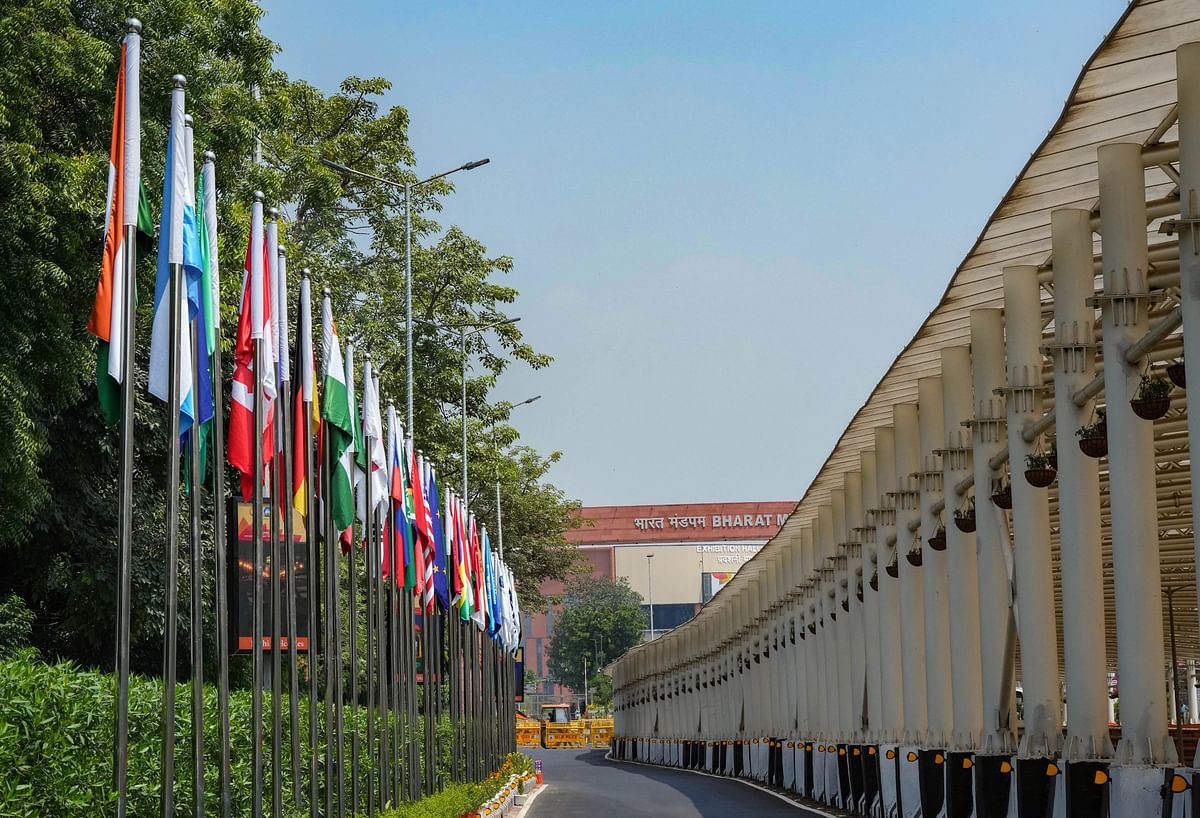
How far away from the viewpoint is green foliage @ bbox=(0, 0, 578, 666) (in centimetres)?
2325

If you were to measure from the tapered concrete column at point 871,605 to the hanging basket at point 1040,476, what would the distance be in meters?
12.0

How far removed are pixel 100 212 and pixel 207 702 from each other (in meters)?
7.34

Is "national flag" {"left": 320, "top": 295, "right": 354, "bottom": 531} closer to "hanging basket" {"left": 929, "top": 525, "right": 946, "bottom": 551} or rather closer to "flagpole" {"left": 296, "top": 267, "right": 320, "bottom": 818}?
"flagpole" {"left": 296, "top": 267, "right": 320, "bottom": 818}

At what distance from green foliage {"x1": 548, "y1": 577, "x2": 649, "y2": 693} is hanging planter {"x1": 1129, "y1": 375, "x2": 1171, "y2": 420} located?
431 feet

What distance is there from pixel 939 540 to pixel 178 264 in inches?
559

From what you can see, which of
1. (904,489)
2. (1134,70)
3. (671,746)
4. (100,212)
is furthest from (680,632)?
(1134,70)

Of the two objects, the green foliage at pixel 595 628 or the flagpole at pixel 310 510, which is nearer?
the flagpole at pixel 310 510

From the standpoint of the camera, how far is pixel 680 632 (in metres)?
76.8

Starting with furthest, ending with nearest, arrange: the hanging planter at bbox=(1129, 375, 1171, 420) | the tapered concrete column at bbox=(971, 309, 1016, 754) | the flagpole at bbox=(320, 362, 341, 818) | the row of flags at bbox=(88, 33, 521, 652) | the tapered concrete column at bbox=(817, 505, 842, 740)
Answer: the tapered concrete column at bbox=(817, 505, 842, 740), the tapered concrete column at bbox=(971, 309, 1016, 754), the flagpole at bbox=(320, 362, 341, 818), the hanging planter at bbox=(1129, 375, 1171, 420), the row of flags at bbox=(88, 33, 521, 652)

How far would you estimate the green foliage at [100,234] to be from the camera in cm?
2325

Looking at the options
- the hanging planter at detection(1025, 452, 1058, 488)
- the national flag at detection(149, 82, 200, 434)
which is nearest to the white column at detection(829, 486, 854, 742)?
the hanging planter at detection(1025, 452, 1058, 488)

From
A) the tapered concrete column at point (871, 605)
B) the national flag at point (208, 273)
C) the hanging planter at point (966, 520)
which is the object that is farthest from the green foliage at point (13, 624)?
the national flag at point (208, 273)

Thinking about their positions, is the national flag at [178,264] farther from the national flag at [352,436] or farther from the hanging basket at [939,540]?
the hanging basket at [939,540]

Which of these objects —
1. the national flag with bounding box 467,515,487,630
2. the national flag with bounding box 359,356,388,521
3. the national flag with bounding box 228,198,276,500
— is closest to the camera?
the national flag with bounding box 228,198,276,500
